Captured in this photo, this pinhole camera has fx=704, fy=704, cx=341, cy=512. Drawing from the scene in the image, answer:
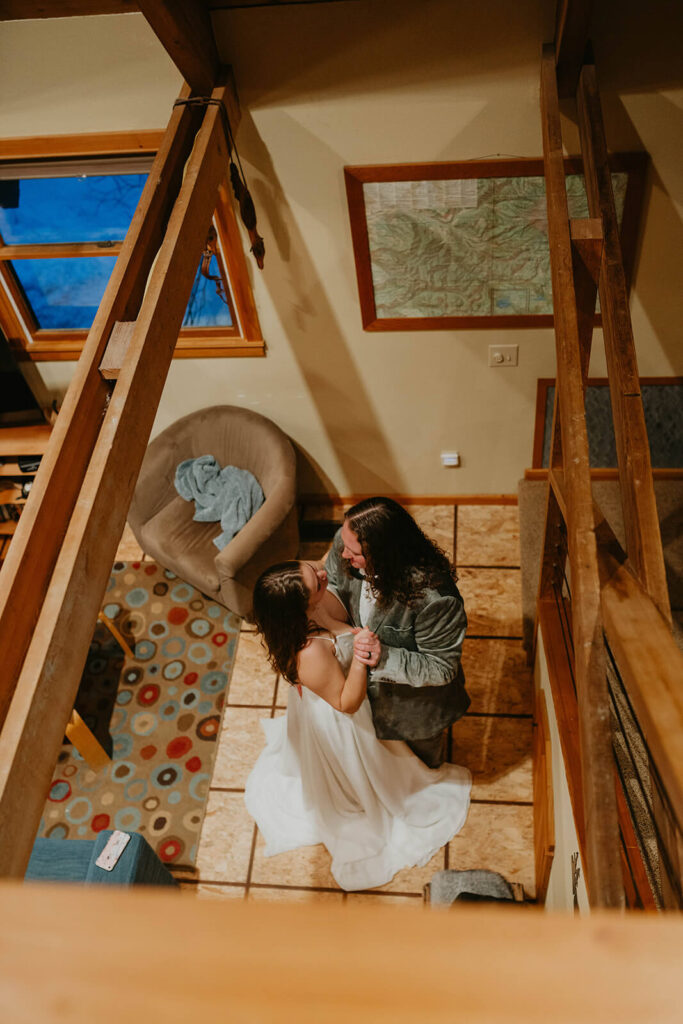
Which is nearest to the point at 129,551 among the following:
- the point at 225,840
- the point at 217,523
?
the point at 217,523

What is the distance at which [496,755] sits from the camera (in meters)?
3.35

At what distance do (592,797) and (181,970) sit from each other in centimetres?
100

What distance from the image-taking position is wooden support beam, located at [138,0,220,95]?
89.4 inches

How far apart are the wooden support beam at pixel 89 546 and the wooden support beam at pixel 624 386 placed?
4.34 feet

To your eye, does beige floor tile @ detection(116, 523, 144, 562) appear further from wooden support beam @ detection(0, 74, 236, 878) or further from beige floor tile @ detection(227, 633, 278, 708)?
wooden support beam @ detection(0, 74, 236, 878)

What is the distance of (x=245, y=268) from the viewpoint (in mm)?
3434

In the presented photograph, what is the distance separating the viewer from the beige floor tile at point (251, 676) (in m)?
3.68

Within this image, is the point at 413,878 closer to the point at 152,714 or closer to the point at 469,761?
the point at 469,761

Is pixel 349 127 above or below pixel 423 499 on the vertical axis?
above

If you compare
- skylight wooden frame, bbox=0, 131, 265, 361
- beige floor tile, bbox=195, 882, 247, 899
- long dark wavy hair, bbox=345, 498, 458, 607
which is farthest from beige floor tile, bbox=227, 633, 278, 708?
skylight wooden frame, bbox=0, 131, 265, 361

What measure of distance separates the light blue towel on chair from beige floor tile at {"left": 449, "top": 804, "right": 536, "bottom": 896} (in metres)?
1.85

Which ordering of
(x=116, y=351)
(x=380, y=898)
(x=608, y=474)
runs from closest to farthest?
1. (x=116, y=351)
2. (x=380, y=898)
3. (x=608, y=474)

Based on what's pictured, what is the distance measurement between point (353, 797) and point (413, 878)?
1.43 feet

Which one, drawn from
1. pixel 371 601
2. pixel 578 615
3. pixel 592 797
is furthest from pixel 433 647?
pixel 592 797
